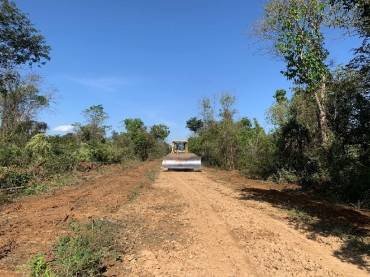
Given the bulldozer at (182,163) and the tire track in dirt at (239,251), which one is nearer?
the tire track in dirt at (239,251)

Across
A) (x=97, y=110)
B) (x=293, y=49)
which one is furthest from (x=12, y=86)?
(x=293, y=49)

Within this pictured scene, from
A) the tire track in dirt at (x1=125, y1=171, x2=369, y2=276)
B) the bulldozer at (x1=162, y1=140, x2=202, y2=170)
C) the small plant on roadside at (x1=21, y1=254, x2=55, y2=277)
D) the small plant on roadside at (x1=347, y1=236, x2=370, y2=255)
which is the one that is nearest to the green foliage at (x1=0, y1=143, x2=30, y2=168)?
the tire track in dirt at (x1=125, y1=171, x2=369, y2=276)

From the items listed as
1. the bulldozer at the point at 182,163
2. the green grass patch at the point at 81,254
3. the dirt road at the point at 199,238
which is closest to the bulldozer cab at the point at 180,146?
the bulldozer at the point at 182,163

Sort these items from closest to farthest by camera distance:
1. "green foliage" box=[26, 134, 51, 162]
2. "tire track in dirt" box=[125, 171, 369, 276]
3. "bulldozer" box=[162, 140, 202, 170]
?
"tire track in dirt" box=[125, 171, 369, 276] → "green foliage" box=[26, 134, 51, 162] → "bulldozer" box=[162, 140, 202, 170]

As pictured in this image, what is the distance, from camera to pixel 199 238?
524 cm

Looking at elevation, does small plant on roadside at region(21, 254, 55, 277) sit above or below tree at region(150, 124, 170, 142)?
below

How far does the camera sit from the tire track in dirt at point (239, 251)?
3.93 m

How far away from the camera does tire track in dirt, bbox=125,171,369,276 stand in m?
3.93

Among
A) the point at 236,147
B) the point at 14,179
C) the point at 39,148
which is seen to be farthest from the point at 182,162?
the point at 14,179

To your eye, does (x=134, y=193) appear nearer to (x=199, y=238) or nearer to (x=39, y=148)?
(x=199, y=238)

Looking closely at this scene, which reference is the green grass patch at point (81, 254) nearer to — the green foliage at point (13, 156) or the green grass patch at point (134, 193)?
the green grass patch at point (134, 193)

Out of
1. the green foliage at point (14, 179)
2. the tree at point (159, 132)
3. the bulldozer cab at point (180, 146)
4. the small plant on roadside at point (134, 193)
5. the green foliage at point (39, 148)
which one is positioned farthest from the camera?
the tree at point (159, 132)

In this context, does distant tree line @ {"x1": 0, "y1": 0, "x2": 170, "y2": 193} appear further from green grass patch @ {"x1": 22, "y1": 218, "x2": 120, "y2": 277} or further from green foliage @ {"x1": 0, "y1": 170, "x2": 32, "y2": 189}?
green grass patch @ {"x1": 22, "y1": 218, "x2": 120, "y2": 277}

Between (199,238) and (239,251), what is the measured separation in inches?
35.1
